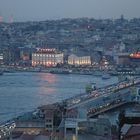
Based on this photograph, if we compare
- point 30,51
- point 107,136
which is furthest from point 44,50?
point 107,136

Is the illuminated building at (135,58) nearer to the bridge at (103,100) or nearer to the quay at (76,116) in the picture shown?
the quay at (76,116)

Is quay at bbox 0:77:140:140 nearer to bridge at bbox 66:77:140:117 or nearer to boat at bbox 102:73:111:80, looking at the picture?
bridge at bbox 66:77:140:117

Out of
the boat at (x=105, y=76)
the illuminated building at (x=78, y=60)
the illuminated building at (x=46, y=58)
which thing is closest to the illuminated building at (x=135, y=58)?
the illuminated building at (x=78, y=60)

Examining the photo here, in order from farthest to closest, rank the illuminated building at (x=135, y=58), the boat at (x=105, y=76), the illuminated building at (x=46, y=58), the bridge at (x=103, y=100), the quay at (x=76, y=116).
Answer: the illuminated building at (x=46, y=58), the illuminated building at (x=135, y=58), the boat at (x=105, y=76), the bridge at (x=103, y=100), the quay at (x=76, y=116)

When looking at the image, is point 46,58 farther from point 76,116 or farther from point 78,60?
point 76,116

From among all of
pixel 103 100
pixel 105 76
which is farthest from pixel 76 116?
pixel 105 76

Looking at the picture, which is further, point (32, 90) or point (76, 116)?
point (32, 90)

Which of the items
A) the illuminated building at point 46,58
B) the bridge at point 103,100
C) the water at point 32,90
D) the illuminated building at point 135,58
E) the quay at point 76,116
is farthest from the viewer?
the illuminated building at point 46,58
